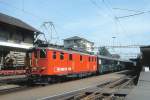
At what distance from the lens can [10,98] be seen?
50.5 ft

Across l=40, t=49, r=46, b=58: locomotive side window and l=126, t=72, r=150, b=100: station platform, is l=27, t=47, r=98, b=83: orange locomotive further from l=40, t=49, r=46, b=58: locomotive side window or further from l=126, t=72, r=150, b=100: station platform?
l=126, t=72, r=150, b=100: station platform

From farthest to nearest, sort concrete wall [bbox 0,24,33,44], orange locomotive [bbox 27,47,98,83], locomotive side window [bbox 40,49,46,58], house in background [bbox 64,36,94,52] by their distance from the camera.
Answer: house in background [bbox 64,36,94,52], concrete wall [bbox 0,24,33,44], locomotive side window [bbox 40,49,46,58], orange locomotive [bbox 27,47,98,83]

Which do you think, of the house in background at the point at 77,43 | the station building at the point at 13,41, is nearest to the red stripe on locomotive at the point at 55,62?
the station building at the point at 13,41

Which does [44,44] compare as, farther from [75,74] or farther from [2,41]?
[2,41]

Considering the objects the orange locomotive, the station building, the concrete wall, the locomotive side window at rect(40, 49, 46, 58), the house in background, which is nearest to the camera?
the orange locomotive

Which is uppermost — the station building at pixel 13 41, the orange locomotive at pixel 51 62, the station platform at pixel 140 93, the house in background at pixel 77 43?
the house in background at pixel 77 43

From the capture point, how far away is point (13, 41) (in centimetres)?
3709

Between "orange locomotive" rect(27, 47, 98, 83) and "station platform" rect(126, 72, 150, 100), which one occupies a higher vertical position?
"orange locomotive" rect(27, 47, 98, 83)

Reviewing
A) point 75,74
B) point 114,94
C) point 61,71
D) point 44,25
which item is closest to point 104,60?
point 44,25

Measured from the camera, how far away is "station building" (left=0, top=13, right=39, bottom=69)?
34875mm

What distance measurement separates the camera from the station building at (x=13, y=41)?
34875 millimetres

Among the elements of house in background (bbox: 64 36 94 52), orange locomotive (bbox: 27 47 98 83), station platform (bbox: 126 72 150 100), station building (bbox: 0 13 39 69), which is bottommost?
station platform (bbox: 126 72 150 100)

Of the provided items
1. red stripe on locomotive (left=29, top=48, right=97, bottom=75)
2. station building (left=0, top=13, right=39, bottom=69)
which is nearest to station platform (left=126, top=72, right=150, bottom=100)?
red stripe on locomotive (left=29, top=48, right=97, bottom=75)

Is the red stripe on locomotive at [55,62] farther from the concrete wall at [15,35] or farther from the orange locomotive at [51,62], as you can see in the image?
the concrete wall at [15,35]
